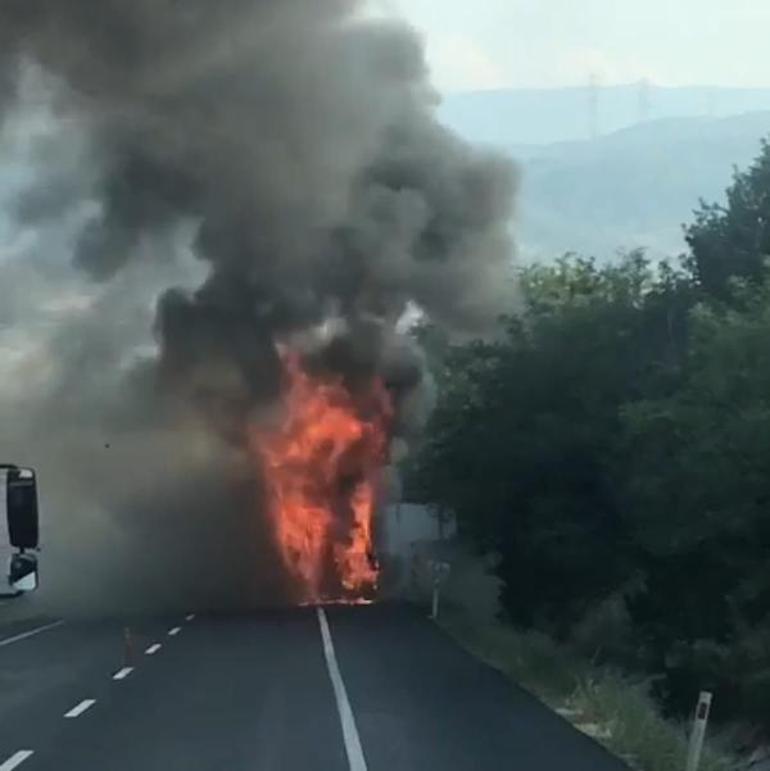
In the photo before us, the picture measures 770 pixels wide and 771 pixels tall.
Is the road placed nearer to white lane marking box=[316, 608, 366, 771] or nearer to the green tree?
white lane marking box=[316, 608, 366, 771]

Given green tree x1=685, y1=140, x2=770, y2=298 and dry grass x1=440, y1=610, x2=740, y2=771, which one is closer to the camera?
dry grass x1=440, y1=610, x2=740, y2=771

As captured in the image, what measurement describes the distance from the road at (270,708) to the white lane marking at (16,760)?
3cm

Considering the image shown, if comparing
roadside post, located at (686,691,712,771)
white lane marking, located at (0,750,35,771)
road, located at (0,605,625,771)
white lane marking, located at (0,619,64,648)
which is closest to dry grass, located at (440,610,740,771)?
road, located at (0,605,625,771)

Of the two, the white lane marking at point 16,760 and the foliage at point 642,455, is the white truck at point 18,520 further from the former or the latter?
the foliage at point 642,455

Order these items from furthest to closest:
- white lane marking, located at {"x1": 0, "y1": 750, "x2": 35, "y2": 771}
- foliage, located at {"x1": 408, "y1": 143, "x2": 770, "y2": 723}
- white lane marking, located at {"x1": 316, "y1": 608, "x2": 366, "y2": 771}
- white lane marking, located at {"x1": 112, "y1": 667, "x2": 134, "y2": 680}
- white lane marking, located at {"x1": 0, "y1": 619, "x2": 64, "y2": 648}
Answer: white lane marking, located at {"x1": 0, "y1": 619, "x2": 64, "y2": 648} → foliage, located at {"x1": 408, "y1": 143, "x2": 770, "y2": 723} → white lane marking, located at {"x1": 112, "y1": 667, "x2": 134, "y2": 680} → white lane marking, located at {"x1": 316, "y1": 608, "x2": 366, "y2": 771} → white lane marking, located at {"x1": 0, "y1": 750, "x2": 35, "y2": 771}

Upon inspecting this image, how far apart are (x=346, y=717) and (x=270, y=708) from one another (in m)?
1.07

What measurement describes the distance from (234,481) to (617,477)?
19512 mm

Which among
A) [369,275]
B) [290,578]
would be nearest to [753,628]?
[369,275]

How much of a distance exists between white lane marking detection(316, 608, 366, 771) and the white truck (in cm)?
290

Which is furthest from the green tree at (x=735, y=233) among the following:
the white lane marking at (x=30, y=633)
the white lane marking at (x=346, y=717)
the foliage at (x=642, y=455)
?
the white lane marking at (x=30, y=633)

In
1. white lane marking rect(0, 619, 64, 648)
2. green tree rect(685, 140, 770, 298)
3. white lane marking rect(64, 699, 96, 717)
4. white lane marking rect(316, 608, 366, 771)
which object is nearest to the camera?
white lane marking rect(316, 608, 366, 771)

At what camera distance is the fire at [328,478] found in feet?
147

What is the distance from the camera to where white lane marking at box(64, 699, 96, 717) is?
17.1 m

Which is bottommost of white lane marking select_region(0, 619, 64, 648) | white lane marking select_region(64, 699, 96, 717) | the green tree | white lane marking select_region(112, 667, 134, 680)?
white lane marking select_region(0, 619, 64, 648)
